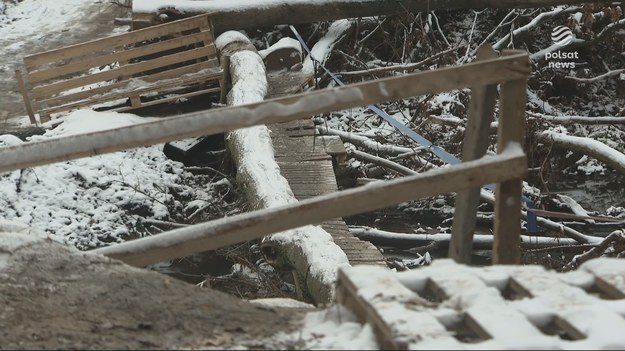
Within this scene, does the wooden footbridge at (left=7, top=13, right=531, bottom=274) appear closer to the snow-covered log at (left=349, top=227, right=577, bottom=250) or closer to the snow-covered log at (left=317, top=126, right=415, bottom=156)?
the snow-covered log at (left=349, top=227, right=577, bottom=250)

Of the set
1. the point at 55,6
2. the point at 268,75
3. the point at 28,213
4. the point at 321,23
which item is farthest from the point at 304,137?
the point at 55,6

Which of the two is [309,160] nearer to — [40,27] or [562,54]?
[562,54]

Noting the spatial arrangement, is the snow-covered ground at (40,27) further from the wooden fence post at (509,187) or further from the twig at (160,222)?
the wooden fence post at (509,187)

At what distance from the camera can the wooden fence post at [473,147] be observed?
3.61m

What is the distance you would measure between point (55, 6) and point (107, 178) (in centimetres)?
793

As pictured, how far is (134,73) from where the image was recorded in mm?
11578

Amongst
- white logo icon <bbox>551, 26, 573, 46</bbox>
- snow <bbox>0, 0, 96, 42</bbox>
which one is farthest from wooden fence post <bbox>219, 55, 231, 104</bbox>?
snow <bbox>0, 0, 96, 42</bbox>

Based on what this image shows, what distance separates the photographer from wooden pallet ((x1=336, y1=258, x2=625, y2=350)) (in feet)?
7.77

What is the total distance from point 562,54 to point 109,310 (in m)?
11.0

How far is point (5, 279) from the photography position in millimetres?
3111

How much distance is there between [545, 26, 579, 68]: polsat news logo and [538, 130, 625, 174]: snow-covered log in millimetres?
3294

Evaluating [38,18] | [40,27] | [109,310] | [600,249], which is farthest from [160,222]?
[38,18]

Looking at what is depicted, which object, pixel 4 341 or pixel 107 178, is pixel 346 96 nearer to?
pixel 4 341

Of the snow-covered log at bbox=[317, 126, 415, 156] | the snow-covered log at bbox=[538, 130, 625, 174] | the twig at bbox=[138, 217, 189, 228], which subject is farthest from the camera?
the snow-covered log at bbox=[317, 126, 415, 156]
